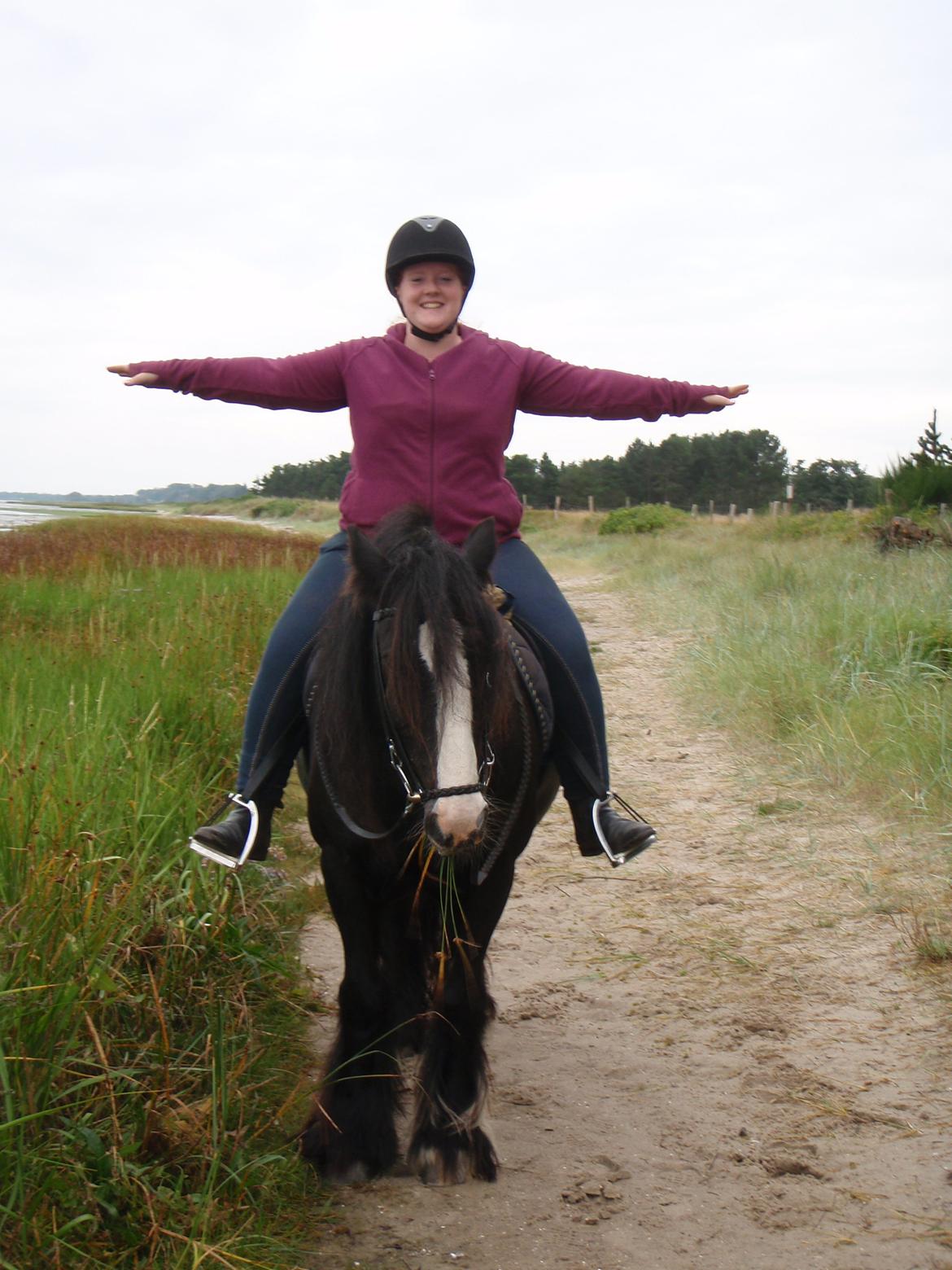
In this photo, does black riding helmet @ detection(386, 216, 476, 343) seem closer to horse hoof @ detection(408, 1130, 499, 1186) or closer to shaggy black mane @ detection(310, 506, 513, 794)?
shaggy black mane @ detection(310, 506, 513, 794)

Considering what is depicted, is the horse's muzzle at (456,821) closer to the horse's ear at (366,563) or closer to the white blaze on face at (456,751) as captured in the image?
the white blaze on face at (456,751)

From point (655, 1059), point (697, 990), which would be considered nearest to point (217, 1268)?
point (655, 1059)

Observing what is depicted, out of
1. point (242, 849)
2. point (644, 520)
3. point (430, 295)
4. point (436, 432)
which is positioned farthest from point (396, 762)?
point (644, 520)

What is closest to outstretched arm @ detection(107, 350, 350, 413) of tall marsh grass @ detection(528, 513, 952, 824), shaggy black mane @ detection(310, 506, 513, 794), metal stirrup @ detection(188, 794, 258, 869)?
shaggy black mane @ detection(310, 506, 513, 794)

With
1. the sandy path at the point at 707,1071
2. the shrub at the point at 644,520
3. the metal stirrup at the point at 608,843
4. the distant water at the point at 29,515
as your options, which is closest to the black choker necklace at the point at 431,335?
the metal stirrup at the point at 608,843

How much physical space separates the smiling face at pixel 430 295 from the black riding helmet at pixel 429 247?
0.03m

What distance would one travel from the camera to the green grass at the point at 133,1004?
8.51 ft

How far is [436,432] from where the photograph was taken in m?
3.73

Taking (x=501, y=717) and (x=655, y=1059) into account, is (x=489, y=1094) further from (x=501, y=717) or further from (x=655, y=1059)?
(x=501, y=717)

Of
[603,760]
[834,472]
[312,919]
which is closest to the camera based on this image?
[603,760]

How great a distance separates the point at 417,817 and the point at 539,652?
879 millimetres

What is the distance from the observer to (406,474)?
3.71 metres

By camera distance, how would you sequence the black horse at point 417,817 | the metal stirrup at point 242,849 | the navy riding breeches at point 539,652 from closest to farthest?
the black horse at point 417,817
the metal stirrup at point 242,849
the navy riding breeches at point 539,652

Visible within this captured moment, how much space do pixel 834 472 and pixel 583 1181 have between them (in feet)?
214
